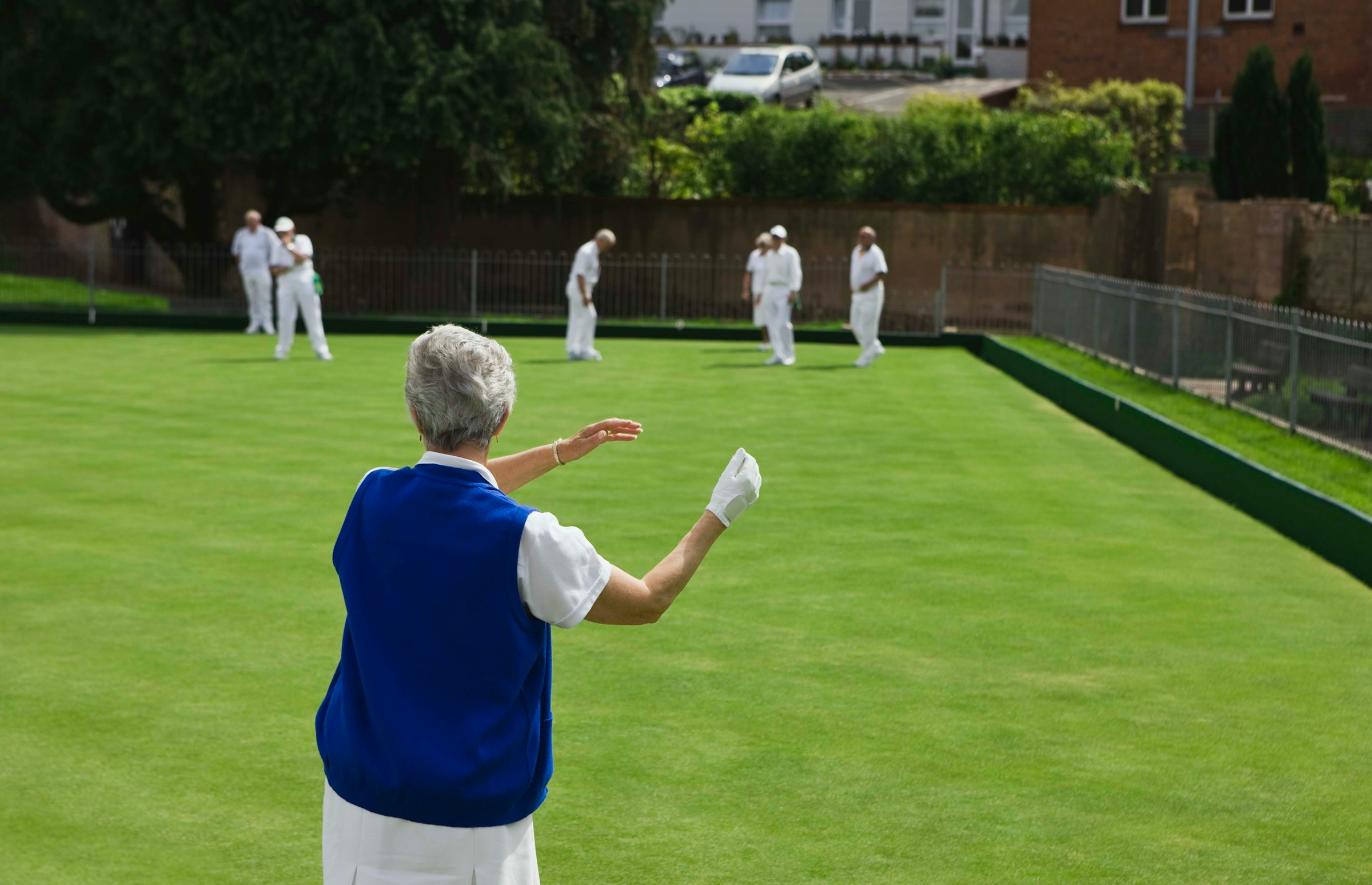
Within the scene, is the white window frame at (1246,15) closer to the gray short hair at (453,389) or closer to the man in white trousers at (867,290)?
the man in white trousers at (867,290)

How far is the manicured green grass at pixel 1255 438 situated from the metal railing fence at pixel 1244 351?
0.15m

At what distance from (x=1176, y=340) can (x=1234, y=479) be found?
17.3 ft

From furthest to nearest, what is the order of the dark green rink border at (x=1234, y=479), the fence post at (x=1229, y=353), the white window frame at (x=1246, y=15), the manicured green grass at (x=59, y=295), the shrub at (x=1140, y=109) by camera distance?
1. the white window frame at (x=1246, y=15)
2. the shrub at (x=1140, y=109)
3. the manicured green grass at (x=59, y=295)
4. the fence post at (x=1229, y=353)
5. the dark green rink border at (x=1234, y=479)

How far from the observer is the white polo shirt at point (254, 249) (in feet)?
85.7

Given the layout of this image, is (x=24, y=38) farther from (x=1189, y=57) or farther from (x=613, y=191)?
(x=1189, y=57)

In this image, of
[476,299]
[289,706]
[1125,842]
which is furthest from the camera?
[476,299]

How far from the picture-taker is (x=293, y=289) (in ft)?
69.2

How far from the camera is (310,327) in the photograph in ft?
70.2

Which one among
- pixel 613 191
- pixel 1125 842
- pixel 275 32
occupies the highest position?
pixel 275 32

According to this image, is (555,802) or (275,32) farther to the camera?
(275,32)

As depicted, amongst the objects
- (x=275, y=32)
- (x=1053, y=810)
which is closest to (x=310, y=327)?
(x=275, y=32)

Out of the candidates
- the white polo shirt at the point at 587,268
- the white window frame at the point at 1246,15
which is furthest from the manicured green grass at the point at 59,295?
the white window frame at the point at 1246,15

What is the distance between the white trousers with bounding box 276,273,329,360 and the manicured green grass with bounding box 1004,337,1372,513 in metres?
9.60

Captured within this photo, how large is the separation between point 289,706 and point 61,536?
12.3 feet
